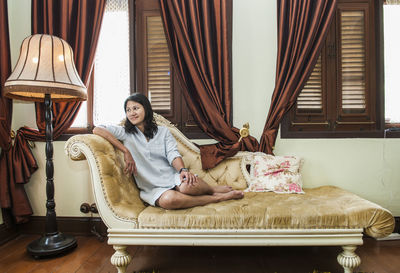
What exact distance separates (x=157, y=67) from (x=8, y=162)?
161 centimetres

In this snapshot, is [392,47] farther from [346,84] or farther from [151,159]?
[151,159]

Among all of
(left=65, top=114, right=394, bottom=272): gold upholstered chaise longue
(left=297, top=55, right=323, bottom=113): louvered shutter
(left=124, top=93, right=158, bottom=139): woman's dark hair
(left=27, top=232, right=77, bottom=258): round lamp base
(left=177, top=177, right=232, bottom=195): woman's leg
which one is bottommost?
(left=27, top=232, right=77, bottom=258): round lamp base

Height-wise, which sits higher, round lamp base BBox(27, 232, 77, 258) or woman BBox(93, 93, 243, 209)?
woman BBox(93, 93, 243, 209)

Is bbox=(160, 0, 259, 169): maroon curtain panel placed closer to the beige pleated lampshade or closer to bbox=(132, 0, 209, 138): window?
bbox=(132, 0, 209, 138): window

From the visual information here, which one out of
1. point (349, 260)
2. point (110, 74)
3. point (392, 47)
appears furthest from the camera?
point (110, 74)

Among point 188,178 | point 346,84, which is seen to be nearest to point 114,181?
point 188,178

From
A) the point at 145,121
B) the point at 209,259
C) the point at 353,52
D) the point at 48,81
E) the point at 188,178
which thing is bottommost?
the point at 209,259

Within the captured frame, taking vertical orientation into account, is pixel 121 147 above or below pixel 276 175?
above

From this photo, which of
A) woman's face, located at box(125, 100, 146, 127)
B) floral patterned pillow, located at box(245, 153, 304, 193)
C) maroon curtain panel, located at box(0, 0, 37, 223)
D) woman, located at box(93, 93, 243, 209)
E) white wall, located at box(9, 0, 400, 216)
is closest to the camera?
woman, located at box(93, 93, 243, 209)

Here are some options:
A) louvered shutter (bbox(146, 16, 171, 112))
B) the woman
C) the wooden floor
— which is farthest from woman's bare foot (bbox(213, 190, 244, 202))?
louvered shutter (bbox(146, 16, 171, 112))

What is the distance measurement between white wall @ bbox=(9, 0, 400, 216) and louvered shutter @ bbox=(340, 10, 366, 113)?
544 mm

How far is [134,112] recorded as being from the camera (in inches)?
74.9

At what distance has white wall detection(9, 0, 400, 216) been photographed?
2379 mm

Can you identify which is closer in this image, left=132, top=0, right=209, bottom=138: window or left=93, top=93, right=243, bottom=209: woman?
left=93, top=93, right=243, bottom=209: woman
